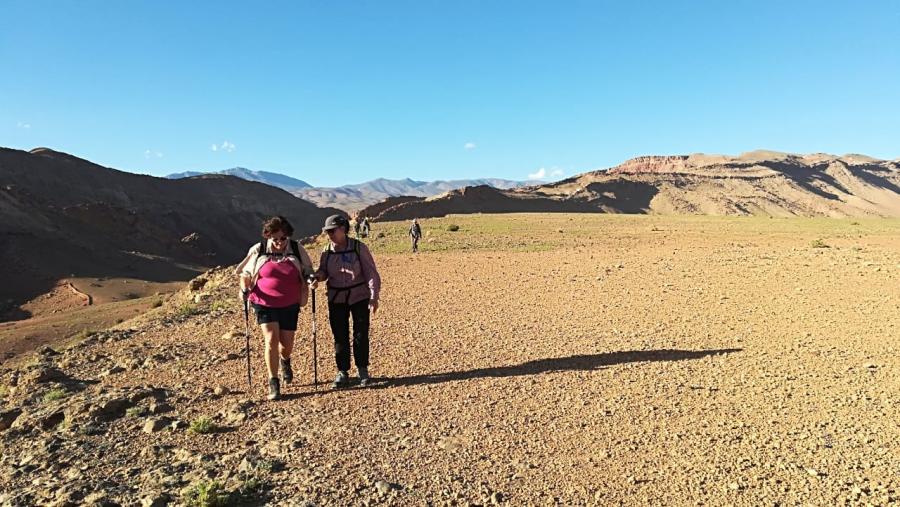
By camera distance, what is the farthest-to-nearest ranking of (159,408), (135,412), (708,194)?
(708,194) < (159,408) < (135,412)

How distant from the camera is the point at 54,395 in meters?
5.95

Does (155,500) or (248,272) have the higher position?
(248,272)

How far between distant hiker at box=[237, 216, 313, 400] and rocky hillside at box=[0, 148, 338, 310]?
34.2m

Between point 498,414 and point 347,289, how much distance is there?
2.00 meters

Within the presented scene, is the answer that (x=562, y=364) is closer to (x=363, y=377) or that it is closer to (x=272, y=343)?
(x=363, y=377)

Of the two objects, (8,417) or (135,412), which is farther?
(8,417)

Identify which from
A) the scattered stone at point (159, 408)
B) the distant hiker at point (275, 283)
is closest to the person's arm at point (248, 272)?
the distant hiker at point (275, 283)

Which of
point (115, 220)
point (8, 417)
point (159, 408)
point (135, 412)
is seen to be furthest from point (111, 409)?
point (115, 220)

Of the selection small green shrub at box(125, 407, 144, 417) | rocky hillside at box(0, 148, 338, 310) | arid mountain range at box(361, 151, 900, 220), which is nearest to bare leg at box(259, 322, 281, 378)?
small green shrub at box(125, 407, 144, 417)

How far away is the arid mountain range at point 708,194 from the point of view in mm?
80375

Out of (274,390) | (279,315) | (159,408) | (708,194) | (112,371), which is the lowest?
(112,371)

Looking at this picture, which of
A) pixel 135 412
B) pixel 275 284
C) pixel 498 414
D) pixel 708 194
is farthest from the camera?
pixel 708 194

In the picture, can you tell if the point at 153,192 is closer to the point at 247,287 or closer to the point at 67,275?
the point at 67,275

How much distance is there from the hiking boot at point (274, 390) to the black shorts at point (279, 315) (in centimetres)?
51
